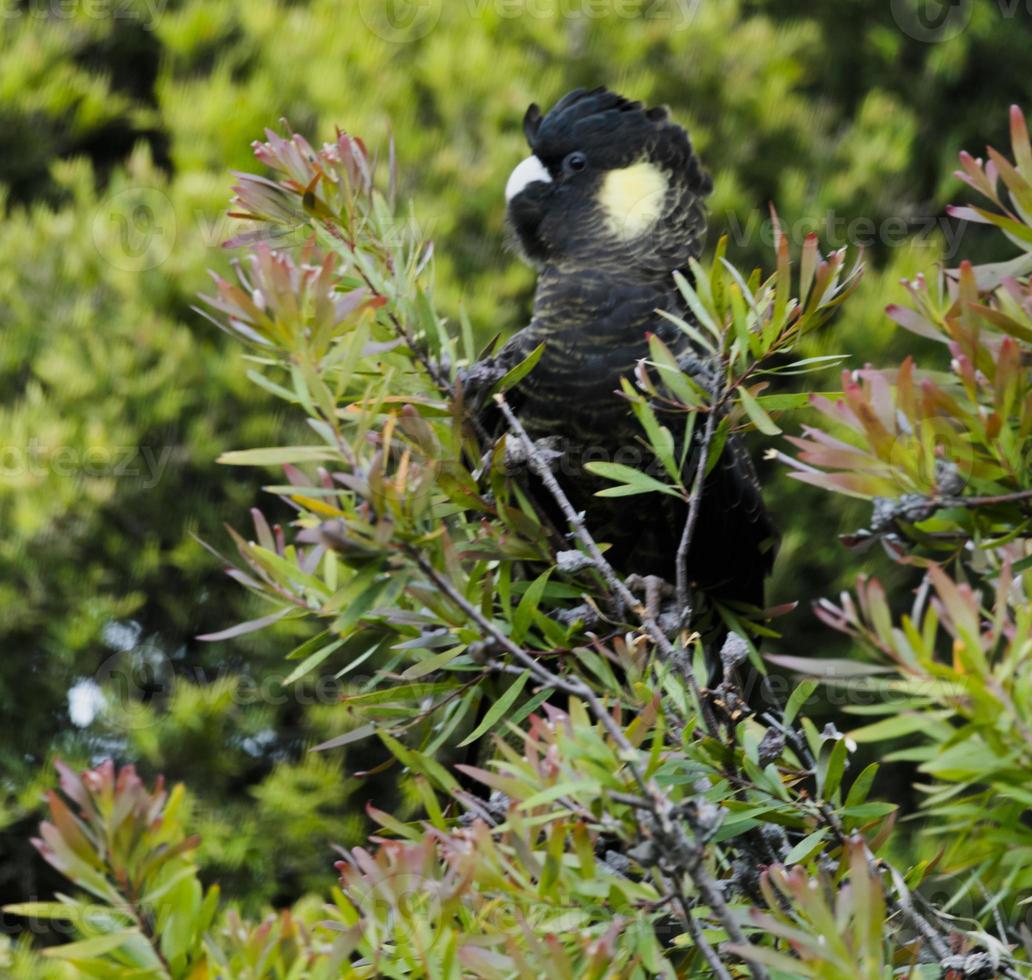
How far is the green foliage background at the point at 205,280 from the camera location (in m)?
2.33

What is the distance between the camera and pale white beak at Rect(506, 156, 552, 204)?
174cm

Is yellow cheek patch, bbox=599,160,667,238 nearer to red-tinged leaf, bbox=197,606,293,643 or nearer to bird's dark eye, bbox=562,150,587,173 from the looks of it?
bird's dark eye, bbox=562,150,587,173

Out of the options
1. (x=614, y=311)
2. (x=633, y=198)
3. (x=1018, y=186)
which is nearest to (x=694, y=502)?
(x=1018, y=186)

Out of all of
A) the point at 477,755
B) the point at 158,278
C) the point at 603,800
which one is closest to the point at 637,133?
the point at 477,755

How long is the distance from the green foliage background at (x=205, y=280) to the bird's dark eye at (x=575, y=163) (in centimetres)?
62

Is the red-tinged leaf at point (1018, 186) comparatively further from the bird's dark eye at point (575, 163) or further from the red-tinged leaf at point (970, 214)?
the bird's dark eye at point (575, 163)

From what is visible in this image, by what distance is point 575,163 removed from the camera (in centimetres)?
175

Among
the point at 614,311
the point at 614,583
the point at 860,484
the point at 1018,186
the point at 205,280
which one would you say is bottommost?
the point at 205,280

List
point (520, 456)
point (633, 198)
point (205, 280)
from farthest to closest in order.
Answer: point (205, 280) → point (633, 198) → point (520, 456)

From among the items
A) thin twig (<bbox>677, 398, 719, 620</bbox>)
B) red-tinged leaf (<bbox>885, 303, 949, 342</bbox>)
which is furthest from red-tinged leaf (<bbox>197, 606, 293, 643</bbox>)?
red-tinged leaf (<bbox>885, 303, 949, 342</bbox>)

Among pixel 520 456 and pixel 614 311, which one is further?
pixel 614 311

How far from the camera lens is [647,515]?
59.9 inches

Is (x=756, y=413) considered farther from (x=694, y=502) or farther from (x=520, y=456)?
(x=520, y=456)

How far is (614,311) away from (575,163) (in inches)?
11.1
